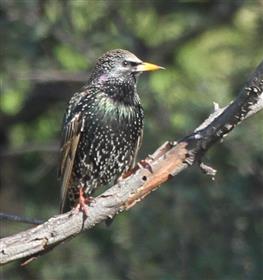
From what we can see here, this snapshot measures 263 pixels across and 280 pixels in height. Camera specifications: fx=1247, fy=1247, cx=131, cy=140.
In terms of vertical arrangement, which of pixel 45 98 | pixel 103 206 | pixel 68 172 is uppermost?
pixel 103 206

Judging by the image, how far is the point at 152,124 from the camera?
943 centimetres

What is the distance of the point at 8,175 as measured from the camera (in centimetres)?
1022

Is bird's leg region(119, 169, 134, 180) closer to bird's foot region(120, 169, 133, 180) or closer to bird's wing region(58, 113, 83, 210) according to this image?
bird's foot region(120, 169, 133, 180)

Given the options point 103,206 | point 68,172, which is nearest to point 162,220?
point 68,172

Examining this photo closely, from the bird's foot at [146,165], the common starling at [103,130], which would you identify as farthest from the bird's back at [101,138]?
the bird's foot at [146,165]

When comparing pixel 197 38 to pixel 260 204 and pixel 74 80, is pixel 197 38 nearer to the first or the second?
pixel 74 80

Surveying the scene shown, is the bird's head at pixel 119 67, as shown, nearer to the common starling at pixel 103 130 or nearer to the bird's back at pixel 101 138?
the common starling at pixel 103 130

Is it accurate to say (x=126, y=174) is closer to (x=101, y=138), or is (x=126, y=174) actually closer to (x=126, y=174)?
(x=126, y=174)

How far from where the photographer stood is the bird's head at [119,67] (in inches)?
266

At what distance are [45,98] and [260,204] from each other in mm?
2126

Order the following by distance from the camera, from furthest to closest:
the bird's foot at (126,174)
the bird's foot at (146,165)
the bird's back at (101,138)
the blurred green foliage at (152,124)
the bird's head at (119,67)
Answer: the blurred green foliage at (152,124) < the bird's head at (119,67) < the bird's back at (101,138) < the bird's foot at (126,174) < the bird's foot at (146,165)

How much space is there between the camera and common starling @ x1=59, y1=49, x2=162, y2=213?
661 centimetres

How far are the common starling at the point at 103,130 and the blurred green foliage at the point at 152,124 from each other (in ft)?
6.37

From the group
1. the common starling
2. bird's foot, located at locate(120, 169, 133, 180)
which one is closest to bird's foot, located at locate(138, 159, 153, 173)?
bird's foot, located at locate(120, 169, 133, 180)
